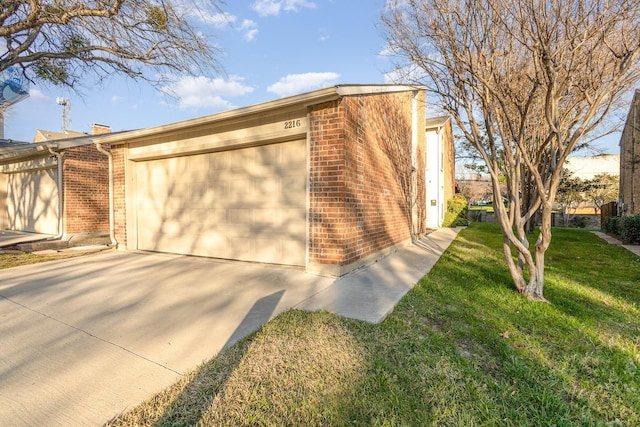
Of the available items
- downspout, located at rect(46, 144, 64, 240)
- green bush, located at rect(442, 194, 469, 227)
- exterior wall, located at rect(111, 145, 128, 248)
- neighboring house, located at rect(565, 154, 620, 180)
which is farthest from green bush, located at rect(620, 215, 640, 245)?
neighboring house, located at rect(565, 154, 620, 180)

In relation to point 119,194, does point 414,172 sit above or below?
above

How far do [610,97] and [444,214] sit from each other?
12.1 meters

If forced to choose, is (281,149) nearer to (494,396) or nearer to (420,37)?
(420,37)

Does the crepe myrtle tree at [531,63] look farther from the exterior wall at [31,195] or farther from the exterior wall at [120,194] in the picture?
the exterior wall at [31,195]

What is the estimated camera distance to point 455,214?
15266 mm

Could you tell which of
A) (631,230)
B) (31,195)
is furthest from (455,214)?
(31,195)

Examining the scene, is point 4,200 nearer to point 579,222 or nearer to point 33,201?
point 33,201

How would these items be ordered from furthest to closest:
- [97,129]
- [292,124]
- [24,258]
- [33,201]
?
[97,129] < [33,201] < [24,258] < [292,124]

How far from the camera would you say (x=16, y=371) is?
2379mm

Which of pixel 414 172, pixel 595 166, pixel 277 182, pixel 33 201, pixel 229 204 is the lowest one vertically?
pixel 229 204

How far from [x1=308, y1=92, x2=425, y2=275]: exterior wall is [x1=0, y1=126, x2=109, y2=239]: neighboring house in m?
7.90

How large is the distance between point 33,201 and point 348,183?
446 inches

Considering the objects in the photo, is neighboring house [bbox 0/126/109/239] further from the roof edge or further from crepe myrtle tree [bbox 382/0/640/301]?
crepe myrtle tree [bbox 382/0/640/301]

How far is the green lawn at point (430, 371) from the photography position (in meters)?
1.87
